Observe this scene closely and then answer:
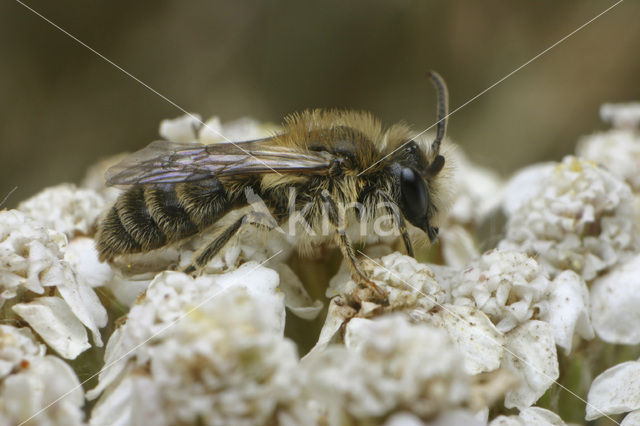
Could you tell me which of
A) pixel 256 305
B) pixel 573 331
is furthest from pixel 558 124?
pixel 256 305

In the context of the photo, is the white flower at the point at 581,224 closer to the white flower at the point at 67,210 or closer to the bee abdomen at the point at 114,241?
the bee abdomen at the point at 114,241

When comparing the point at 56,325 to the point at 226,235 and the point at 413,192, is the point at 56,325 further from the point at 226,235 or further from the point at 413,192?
the point at 413,192

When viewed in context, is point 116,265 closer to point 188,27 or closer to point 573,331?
point 573,331

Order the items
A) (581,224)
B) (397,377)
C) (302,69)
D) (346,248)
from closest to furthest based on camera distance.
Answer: (397,377), (346,248), (581,224), (302,69)

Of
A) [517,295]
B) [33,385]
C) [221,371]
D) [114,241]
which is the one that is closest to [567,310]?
[517,295]

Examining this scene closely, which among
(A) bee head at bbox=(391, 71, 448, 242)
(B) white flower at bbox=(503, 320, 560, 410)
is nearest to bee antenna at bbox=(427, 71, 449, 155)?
(A) bee head at bbox=(391, 71, 448, 242)

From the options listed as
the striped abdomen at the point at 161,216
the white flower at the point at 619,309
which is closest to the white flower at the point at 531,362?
the white flower at the point at 619,309
